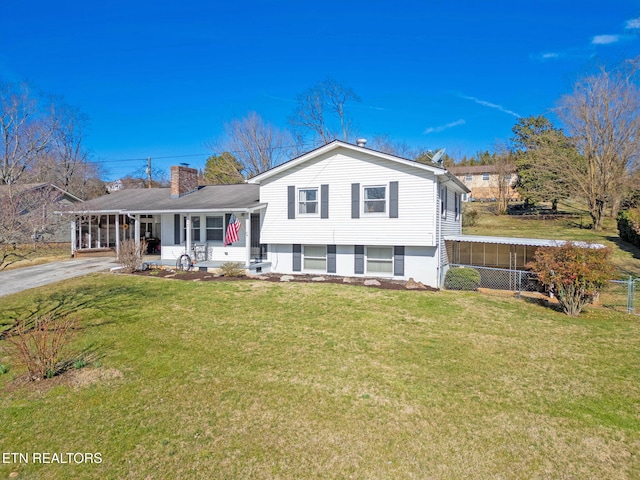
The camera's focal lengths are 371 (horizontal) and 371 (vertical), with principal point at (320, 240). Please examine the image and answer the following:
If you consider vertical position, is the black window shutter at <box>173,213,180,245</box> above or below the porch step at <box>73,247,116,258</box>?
above

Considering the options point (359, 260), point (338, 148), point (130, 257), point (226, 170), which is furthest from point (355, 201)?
point (226, 170)

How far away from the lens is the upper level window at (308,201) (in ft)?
51.3

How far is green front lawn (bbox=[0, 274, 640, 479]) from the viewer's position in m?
4.23

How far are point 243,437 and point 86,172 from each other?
48087mm

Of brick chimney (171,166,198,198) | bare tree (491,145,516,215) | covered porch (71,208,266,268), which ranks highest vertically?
bare tree (491,145,516,215)

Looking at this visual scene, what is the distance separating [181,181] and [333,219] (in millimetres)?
9874

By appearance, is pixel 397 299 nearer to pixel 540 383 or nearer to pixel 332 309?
pixel 332 309

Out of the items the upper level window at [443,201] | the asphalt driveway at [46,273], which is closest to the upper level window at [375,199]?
the upper level window at [443,201]

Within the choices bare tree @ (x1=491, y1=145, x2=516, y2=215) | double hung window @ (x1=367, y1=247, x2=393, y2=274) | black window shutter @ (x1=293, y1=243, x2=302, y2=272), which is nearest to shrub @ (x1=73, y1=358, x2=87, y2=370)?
black window shutter @ (x1=293, y1=243, x2=302, y2=272)

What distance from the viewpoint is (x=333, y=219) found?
15188 mm

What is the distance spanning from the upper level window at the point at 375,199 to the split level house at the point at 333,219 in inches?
1.6

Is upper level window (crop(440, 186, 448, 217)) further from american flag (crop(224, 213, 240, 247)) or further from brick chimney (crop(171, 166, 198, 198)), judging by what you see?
brick chimney (crop(171, 166, 198, 198))

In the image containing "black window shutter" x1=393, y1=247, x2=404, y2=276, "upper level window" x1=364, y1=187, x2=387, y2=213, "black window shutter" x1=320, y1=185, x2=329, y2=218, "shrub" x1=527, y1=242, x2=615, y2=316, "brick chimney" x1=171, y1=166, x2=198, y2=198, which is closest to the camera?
"shrub" x1=527, y1=242, x2=615, y2=316

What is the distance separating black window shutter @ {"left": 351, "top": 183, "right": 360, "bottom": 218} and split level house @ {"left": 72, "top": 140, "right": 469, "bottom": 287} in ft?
0.13
